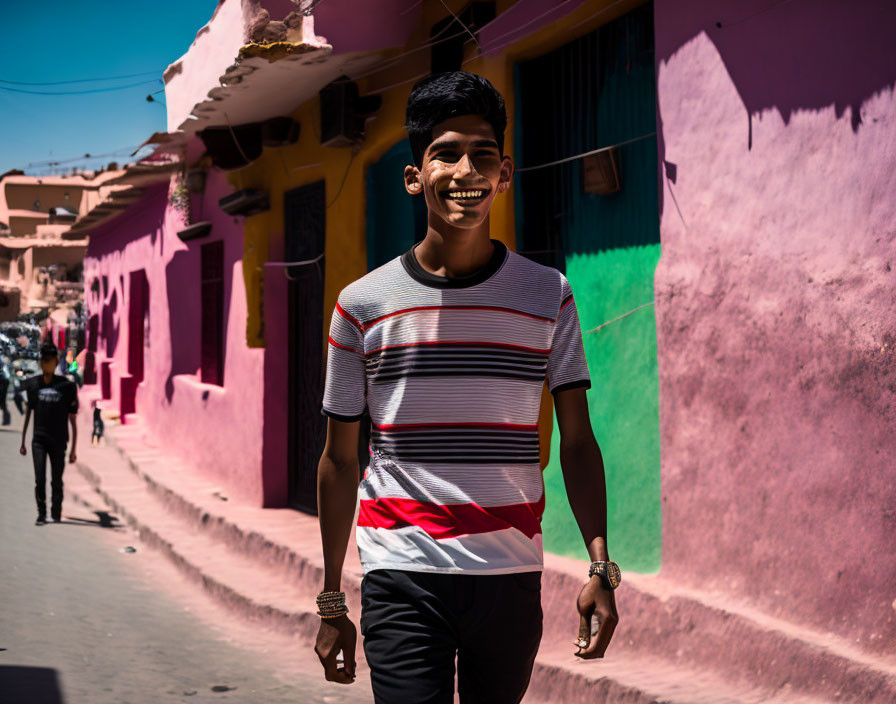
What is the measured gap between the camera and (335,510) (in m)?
2.44

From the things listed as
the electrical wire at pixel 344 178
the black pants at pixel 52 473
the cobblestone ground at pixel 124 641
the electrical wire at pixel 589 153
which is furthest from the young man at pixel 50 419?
the electrical wire at pixel 589 153

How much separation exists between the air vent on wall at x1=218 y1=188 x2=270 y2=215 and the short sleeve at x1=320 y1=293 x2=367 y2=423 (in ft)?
27.1

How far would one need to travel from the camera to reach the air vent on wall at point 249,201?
10.4 metres

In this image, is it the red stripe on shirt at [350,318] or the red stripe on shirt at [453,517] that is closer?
the red stripe on shirt at [453,517]

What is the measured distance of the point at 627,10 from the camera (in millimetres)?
5730

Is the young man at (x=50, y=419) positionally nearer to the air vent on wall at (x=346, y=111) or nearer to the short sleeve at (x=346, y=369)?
the air vent on wall at (x=346, y=111)

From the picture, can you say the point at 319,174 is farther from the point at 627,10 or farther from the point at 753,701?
the point at 753,701

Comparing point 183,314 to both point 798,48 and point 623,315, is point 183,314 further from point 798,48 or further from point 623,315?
point 798,48

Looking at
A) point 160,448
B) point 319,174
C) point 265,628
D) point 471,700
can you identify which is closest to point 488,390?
point 471,700

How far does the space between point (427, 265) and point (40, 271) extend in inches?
1746

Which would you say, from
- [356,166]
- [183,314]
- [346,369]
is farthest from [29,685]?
[183,314]

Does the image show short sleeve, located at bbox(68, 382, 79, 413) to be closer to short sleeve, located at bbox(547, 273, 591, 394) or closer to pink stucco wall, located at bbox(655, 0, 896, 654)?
pink stucco wall, located at bbox(655, 0, 896, 654)

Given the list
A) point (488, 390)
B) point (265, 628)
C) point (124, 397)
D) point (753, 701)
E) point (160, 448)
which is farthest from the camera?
point (124, 397)

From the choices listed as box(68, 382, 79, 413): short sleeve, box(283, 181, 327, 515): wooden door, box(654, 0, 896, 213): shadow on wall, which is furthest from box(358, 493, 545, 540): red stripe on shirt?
box(68, 382, 79, 413): short sleeve
